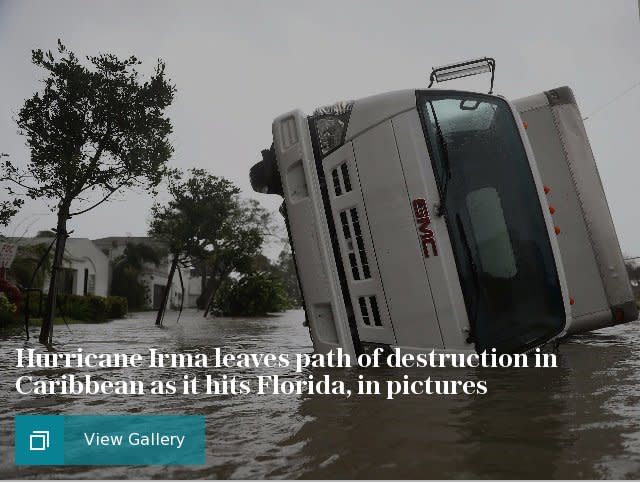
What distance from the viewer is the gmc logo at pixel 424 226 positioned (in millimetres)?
4324

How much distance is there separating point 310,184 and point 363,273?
3.07 feet

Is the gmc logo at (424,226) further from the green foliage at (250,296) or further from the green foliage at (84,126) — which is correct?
the green foliage at (250,296)

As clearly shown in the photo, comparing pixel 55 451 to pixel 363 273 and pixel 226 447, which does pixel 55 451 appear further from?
pixel 363 273

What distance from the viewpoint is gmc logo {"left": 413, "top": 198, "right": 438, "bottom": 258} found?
4324 millimetres

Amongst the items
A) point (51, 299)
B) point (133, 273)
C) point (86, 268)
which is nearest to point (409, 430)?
point (51, 299)

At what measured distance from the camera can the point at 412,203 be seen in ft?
14.5

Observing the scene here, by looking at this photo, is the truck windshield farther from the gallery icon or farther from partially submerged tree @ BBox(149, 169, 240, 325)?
partially submerged tree @ BBox(149, 169, 240, 325)

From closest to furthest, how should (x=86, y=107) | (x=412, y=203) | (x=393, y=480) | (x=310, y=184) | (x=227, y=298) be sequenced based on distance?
1. (x=393, y=480)
2. (x=412, y=203)
3. (x=310, y=184)
4. (x=86, y=107)
5. (x=227, y=298)

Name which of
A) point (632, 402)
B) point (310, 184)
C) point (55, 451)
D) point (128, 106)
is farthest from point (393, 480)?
point (128, 106)

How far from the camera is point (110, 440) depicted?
285 cm

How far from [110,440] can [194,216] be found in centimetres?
2099

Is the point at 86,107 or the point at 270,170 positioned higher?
the point at 86,107

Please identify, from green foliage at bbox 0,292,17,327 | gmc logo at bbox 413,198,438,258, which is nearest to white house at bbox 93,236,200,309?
green foliage at bbox 0,292,17,327

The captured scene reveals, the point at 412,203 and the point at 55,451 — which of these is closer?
the point at 55,451
